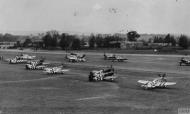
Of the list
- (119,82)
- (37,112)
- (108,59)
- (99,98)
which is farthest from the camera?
(108,59)

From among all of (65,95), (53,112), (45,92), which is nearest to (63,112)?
(53,112)

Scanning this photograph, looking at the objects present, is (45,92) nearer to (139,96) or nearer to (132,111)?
(139,96)

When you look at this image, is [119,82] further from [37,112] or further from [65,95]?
[37,112]

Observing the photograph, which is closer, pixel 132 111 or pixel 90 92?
pixel 132 111

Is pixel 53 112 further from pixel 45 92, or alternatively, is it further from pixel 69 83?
pixel 69 83

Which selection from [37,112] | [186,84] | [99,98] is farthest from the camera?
[186,84]

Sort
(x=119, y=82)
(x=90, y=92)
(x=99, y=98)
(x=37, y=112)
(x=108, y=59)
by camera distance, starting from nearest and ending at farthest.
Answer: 1. (x=37, y=112)
2. (x=99, y=98)
3. (x=90, y=92)
4. (x=119, y=82)
5. (x=108, y=59)

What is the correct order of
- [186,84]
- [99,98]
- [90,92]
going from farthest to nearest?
[186,84], [90,92], [99,98]

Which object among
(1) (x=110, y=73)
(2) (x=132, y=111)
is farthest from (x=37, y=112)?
(1) (x=110, y=73)

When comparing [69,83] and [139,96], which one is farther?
[69,83]
